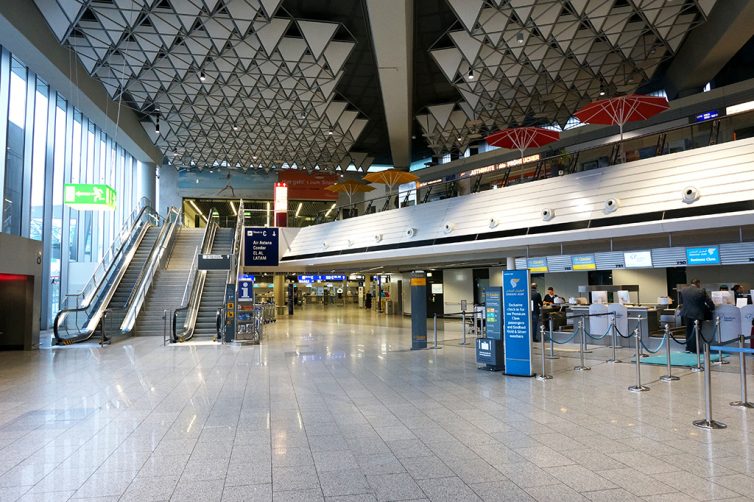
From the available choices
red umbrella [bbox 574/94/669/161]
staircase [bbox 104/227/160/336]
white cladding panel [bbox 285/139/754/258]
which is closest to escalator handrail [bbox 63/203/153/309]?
staircase [bbox 104/227/160/336]

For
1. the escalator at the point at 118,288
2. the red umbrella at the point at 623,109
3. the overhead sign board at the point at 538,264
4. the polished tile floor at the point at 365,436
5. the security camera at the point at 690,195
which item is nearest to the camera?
the polished tile floor at the point at 365,436

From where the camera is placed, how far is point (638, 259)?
13.0 meters

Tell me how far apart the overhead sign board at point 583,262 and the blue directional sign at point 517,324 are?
640 centimetres

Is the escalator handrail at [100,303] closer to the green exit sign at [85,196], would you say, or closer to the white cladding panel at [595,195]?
the green exit sign at [85,196]

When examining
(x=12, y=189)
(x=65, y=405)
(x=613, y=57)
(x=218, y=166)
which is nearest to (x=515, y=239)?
(x=613, y=57)

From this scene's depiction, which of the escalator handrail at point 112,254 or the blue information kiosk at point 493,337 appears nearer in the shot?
the blue information kiosk at point 493,337

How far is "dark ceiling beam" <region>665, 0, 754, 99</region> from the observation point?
48.5 feet

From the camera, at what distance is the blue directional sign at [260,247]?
22656 millimetres

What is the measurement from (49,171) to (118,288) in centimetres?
580

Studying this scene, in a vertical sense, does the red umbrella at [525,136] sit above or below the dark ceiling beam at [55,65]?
below

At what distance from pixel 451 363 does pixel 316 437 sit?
5.57m

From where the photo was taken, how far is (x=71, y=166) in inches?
800

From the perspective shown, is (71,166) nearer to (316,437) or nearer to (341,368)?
(341,368)

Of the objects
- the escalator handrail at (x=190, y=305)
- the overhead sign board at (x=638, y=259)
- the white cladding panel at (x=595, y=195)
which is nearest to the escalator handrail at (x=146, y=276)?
the escalator handrail at (x=190, y=305)
